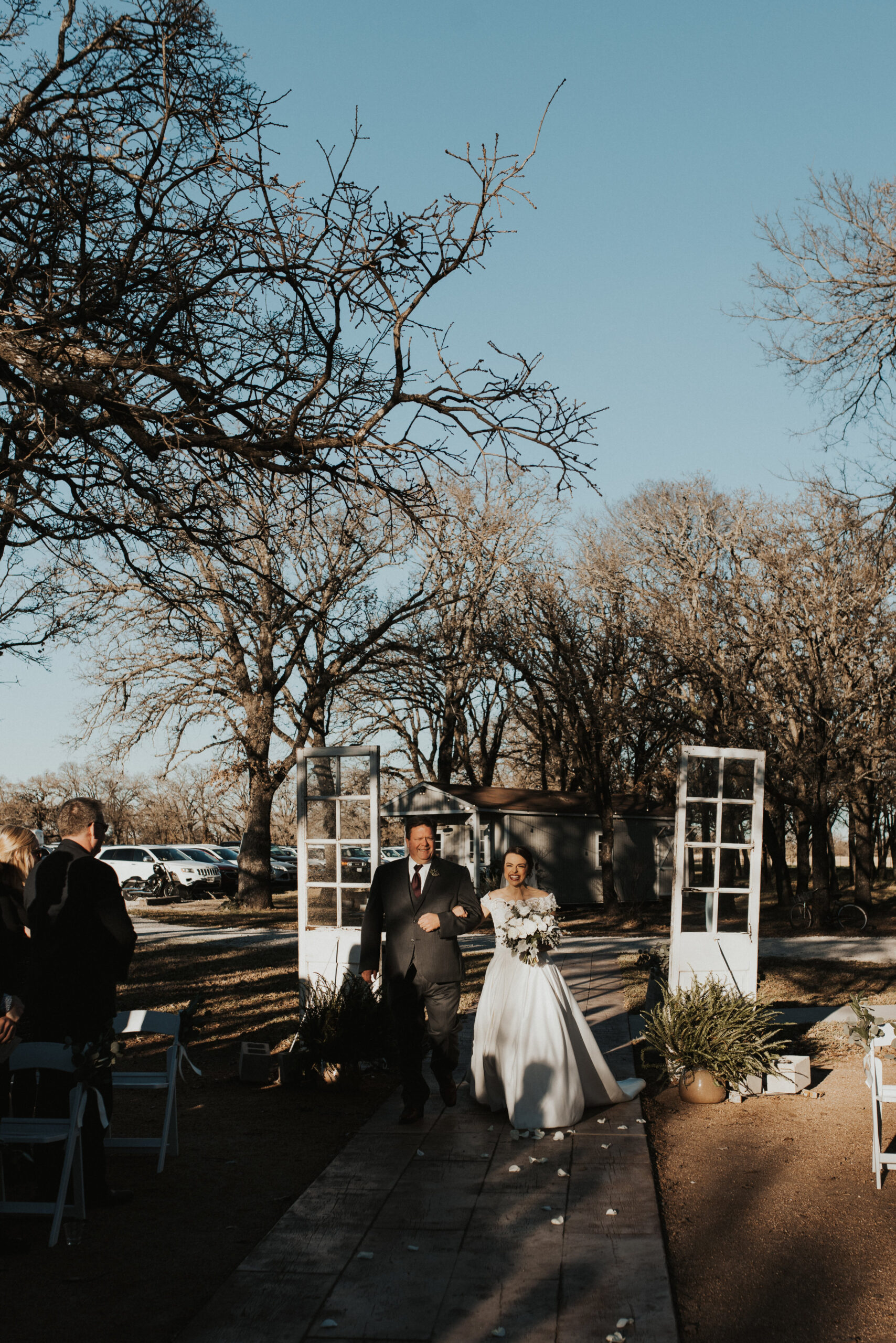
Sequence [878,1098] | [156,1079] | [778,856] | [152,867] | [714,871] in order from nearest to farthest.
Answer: [878,1098] → [156,1079] → [714,871] → [778,856] → [152,867]

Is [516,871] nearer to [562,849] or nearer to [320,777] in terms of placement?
[320,777]

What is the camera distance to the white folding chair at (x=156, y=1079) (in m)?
6.59

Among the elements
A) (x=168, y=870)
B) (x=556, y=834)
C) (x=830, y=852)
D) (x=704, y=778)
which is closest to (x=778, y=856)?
(x=830, y=852)

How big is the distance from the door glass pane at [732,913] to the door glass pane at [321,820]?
356 centimetres

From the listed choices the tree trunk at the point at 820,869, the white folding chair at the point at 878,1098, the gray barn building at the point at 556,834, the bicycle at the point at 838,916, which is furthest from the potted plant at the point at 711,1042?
the gray barn building at the point at 556,834

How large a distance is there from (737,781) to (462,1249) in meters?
6.69

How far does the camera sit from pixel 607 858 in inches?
1123

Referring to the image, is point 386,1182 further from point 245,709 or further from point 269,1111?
point 245,709

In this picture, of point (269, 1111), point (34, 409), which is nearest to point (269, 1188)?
point (269, 1111)

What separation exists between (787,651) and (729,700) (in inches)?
74.6

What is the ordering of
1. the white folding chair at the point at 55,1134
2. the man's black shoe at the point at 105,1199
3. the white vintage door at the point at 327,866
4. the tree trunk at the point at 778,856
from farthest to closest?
the tree trunk at the point at 778,856 < the white vintage door at the point at 327,866 < the man's black shoe at the point at 105,1199 < the white folding chair at the point at 55,1134

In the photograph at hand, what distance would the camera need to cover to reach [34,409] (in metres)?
7.19

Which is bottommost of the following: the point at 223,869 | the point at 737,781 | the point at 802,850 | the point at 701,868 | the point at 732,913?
the point at 223,869

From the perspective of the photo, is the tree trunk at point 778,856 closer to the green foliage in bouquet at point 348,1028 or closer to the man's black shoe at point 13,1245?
the green foliage in bouquet at point 348,1028
